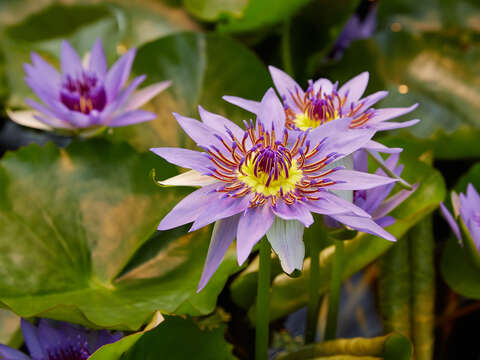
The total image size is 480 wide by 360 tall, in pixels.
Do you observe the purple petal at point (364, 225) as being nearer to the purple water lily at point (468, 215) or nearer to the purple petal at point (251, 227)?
the purple petal at point (251, 227)

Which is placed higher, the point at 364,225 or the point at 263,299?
the point at 364,225

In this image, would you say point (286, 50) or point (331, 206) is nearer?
point (331, 206)

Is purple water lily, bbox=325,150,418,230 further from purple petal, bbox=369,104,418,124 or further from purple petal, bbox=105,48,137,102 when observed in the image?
purple petal, bbox=105,48,137,102

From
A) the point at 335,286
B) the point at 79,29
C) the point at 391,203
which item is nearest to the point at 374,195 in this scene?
the point at 391,203

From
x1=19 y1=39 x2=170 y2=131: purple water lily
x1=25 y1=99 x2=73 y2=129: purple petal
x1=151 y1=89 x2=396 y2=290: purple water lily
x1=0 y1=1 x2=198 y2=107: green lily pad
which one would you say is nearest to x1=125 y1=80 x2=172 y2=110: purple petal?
x1=19 y1=39 x2=170 y2=131: purple water lily

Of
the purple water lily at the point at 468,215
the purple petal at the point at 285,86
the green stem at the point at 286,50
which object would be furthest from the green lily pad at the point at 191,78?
the purple water lily at the point at 468,215

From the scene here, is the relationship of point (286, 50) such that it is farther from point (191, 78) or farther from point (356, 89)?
point (356, 89)

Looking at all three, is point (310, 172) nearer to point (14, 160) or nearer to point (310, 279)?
→ point (310, 279)
